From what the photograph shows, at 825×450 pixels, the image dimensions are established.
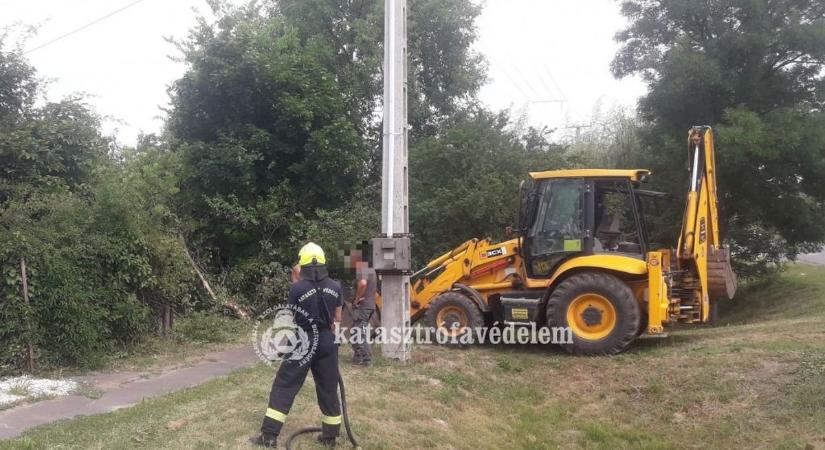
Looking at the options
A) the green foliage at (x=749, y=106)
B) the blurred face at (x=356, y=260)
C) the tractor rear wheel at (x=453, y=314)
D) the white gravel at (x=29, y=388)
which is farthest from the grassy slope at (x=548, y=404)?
the green foliage at (x=749, y=106)

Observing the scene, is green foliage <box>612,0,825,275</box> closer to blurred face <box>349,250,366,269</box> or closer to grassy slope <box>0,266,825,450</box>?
grassy slope <box>0,266,825,450</box>

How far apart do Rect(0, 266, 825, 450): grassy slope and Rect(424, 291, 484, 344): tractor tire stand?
54 centimetres

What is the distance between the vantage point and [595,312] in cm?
1002

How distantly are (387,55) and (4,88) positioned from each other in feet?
22.7

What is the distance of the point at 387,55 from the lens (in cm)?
928

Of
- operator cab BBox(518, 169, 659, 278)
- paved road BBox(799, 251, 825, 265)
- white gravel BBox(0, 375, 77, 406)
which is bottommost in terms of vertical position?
white gravel BBox(0, 375, 77, 406)

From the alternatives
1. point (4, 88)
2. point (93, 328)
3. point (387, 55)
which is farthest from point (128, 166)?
point (387, 55)

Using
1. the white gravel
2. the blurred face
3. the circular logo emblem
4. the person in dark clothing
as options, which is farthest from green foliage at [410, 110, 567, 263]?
the white gravel

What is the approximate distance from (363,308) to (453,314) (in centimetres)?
228

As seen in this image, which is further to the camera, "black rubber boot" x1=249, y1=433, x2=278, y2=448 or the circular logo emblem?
the circular logo emblem

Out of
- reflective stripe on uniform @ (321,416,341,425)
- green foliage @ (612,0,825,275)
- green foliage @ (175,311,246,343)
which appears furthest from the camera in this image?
green foliage @ (612,0,825,275)

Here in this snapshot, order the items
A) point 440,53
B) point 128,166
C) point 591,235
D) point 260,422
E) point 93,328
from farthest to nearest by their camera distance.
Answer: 1. point 440,53
2. point 128,166
3. point 591,235
4. point 93,328
5. point 260,422

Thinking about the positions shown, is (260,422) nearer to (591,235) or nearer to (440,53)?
(591,235)

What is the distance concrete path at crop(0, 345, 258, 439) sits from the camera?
6.66m
